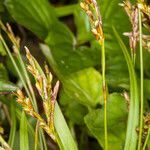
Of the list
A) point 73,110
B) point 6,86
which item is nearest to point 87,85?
point 73,110

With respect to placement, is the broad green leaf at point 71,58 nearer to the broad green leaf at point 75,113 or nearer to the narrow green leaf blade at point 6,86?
the broad green leaf at point 75,113

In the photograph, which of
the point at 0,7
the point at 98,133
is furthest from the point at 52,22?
the point at 98,133

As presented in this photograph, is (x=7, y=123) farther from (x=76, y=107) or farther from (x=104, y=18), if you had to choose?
(x=104, y=18)

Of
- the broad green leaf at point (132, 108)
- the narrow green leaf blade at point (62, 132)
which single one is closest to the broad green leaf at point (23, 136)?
the narrow green leaf blade at point (62, 132)

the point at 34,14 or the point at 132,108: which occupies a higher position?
the point at 34,14

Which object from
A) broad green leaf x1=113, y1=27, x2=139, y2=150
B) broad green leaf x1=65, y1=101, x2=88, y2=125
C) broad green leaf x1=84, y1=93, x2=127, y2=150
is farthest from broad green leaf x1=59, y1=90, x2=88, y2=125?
broad green leaf x1=113, y1=27, x2=139, y2=150

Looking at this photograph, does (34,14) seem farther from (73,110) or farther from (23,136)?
(23,136)
